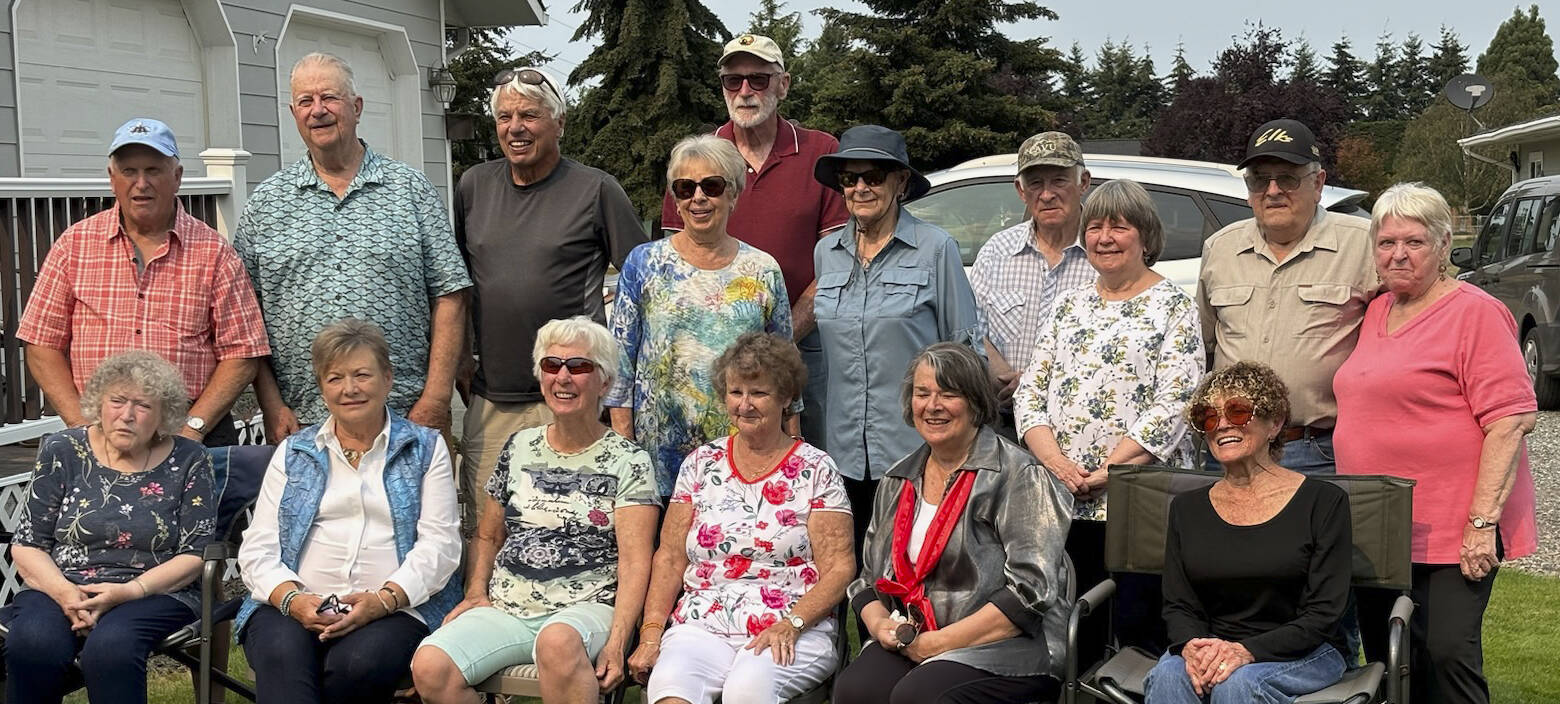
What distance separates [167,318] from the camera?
4359 mm

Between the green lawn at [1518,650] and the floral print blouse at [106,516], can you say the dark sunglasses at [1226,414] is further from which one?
the floral print blouse at [106,516]

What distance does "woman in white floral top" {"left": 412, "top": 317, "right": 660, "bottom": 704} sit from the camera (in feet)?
12.9

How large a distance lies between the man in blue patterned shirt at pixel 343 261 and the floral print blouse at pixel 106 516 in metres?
0.44

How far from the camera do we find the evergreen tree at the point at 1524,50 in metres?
62.5

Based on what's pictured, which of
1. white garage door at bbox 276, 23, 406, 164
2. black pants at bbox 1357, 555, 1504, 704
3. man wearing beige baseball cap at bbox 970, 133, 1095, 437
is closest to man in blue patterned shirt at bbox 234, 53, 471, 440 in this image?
man wearing beige baseball cap at bbox 970, 133, 1095, 437

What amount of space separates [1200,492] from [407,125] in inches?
384

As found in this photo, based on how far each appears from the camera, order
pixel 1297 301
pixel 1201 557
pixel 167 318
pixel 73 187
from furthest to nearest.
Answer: pixel 73 187
pixel 167 318
pixel 1297 301
pixel 1201 557

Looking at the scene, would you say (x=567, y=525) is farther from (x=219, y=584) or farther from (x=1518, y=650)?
(x=1518, y=650)

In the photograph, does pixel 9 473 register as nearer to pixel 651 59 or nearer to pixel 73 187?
pixel 73 187

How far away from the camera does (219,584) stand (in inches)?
162

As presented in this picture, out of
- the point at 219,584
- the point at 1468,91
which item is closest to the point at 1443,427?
the point at 219,584

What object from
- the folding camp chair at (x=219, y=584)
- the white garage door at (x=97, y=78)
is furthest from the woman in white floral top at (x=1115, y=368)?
the white garage door at (x=97, y=78)

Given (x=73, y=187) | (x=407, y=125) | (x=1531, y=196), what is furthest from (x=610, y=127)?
(x=73, y=187)

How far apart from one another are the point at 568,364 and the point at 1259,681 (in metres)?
2.00
